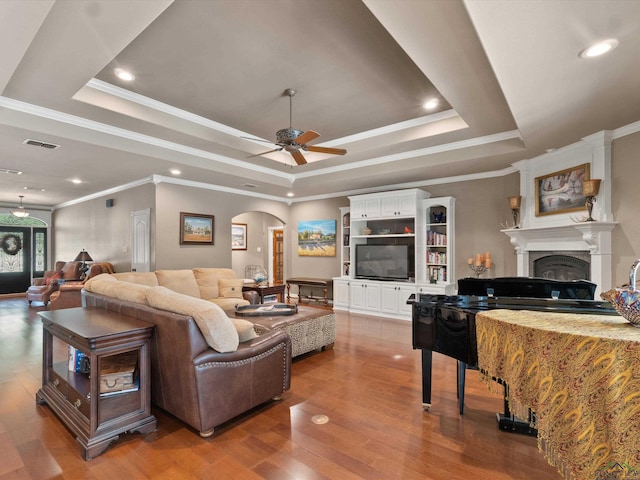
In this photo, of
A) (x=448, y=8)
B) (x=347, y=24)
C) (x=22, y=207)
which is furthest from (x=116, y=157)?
(x=22, y=207)

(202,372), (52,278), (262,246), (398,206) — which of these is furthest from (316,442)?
(52,278)

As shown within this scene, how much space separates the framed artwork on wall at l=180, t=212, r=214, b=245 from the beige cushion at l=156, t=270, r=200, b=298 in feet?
3.11

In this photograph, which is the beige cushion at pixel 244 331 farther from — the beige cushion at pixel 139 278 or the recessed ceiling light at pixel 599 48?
the recessed ceiling light at pixel 599 48

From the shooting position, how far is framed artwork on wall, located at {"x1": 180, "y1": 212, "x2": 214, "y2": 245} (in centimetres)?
610

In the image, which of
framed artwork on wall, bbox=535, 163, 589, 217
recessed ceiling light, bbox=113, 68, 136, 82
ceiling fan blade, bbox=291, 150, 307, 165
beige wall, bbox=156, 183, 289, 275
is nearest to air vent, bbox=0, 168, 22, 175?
beige wall, bbox=156, 183, 289, 275

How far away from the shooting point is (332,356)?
407 cm

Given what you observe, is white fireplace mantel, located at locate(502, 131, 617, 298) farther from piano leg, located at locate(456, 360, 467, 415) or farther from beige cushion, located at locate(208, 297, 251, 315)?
beige cushion, located at locate(208, 297, 251, 315)

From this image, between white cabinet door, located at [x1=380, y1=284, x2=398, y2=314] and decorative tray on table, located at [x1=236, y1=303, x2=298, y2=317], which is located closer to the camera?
decorative tray on table, located at [x1=236, y1=303, x2=298, y2=317]

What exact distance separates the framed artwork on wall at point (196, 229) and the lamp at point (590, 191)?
19.5 feet

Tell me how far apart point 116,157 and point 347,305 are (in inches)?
190

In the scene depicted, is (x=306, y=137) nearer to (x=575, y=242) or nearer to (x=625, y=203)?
(x=625, y=203)

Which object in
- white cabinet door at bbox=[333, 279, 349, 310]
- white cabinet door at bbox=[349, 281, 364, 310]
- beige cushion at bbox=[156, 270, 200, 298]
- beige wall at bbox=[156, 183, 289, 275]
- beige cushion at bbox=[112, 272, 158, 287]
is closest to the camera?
beige cushion at bbox=[112, 272, 158, 287]

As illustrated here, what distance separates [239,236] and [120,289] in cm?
669

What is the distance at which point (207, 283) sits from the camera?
561 centimetres
